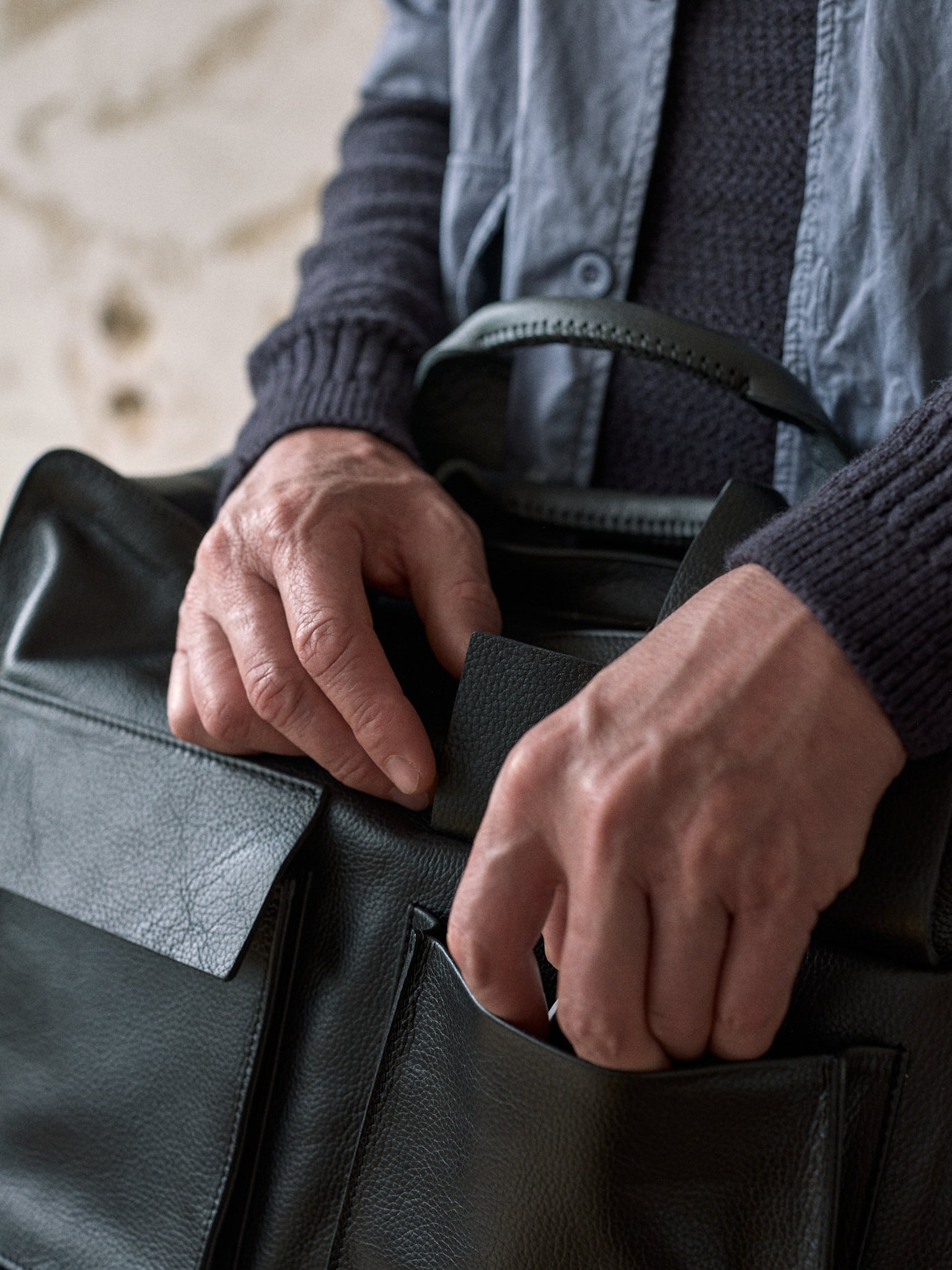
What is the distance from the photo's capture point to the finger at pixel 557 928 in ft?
1.34

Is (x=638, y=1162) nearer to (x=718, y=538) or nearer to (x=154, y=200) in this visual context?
(x=718, y=538)

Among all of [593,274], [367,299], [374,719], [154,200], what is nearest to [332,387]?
[367,299]

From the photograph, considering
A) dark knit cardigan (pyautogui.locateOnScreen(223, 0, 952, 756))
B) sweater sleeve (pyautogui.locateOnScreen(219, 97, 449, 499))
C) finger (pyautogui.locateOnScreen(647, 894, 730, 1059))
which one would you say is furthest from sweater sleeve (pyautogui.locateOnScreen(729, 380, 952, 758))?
sweater sleeve (pyautogui.locateOnScreen(219, 97, 449, 499))

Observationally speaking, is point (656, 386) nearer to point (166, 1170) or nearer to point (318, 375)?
point (318, 375)

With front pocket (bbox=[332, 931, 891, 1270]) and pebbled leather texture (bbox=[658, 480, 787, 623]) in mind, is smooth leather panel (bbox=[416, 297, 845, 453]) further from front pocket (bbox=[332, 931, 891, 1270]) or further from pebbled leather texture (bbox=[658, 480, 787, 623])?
front pocket (bbox=[332, 931, 891, 1270])

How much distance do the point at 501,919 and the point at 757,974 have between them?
96 mm

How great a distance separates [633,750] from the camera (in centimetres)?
36

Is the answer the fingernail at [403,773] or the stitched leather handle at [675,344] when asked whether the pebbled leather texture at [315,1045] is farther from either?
the stitched leather handle at [675,344]

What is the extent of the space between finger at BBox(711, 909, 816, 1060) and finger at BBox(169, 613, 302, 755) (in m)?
0.25

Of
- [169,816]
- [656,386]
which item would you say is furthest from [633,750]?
[656,386]

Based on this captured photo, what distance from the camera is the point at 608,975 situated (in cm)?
37

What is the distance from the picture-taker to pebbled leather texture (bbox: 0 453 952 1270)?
0.39 m

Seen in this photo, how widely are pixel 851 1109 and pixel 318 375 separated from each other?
55 centimetres

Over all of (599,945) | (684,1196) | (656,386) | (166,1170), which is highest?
(656,386)
